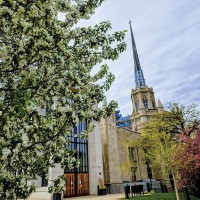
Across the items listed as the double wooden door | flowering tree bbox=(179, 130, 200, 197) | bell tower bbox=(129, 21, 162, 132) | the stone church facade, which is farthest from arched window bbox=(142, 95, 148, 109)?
flowering tree bbox=(179, 130, 200, 197)

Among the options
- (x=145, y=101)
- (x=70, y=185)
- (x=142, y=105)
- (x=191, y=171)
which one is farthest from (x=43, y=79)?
(x=145, y=101)

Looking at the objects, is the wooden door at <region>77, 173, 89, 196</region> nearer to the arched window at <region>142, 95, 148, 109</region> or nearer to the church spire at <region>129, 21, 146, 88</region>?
the arched window at <region>142, 95, 148, 109</region>

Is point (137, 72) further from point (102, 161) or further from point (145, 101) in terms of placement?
point (102, 161)

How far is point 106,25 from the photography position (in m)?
5.52

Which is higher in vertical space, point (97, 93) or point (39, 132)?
point (97, 93)

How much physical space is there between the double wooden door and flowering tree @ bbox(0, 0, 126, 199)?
22.6 m

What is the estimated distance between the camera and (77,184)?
87.6ft

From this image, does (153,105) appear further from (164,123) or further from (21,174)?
(21,174)

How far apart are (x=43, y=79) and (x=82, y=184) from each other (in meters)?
25.8

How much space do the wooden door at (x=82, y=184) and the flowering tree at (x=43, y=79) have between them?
23619mm

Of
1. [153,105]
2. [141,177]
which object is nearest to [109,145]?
[141,177]

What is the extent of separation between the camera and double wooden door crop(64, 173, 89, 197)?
25753mm

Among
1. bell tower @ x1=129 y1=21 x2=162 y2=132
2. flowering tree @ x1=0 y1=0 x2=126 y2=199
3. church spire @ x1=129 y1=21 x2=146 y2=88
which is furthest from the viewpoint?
church spire @ x1=129 y1=21 x2=146 y2=88

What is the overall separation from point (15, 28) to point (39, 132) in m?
2.49
